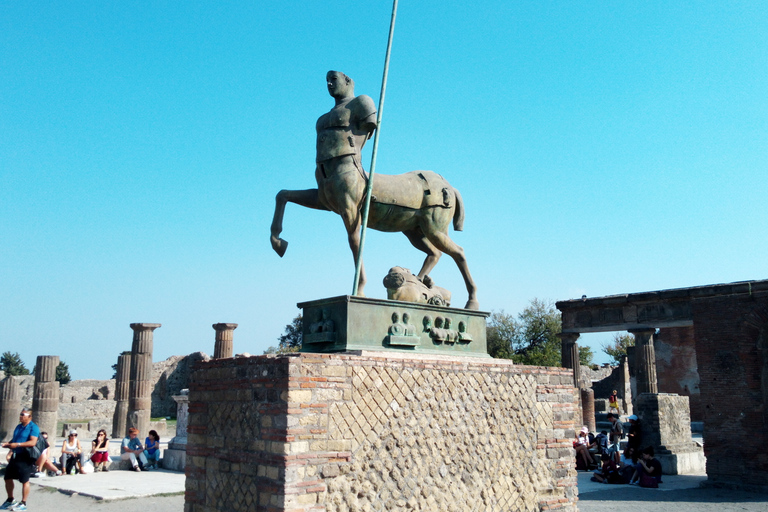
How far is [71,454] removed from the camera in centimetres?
1150

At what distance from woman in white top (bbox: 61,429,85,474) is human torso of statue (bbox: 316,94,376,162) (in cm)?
844

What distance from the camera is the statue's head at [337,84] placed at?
591 cm

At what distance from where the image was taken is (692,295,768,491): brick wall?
10.1 m

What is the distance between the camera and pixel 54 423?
19.1 meters

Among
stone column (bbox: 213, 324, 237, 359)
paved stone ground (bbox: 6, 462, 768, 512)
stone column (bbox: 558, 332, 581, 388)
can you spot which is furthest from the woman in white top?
stone column (bbox: 558, 332, 581, 388)

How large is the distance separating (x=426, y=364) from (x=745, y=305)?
7.54 metres

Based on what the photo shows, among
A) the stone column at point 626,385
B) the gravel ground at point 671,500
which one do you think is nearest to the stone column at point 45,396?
the gravel ground at point 671,500

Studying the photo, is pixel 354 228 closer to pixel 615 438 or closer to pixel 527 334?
pixel 615 438

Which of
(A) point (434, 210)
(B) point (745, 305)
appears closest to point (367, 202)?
(A) point (434, 210)

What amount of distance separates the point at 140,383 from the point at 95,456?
693 cm

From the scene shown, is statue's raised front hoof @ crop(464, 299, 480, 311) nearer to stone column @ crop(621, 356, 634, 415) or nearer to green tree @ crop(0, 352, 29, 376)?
stone column @ crop(621, 356, 634, 415)

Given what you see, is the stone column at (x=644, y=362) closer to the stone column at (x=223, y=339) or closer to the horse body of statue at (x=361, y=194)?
the stone column at (x=223, y=339)

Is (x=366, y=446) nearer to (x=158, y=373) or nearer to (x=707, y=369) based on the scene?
(x=707, y=369)

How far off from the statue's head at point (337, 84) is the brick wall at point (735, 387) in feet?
26.2
